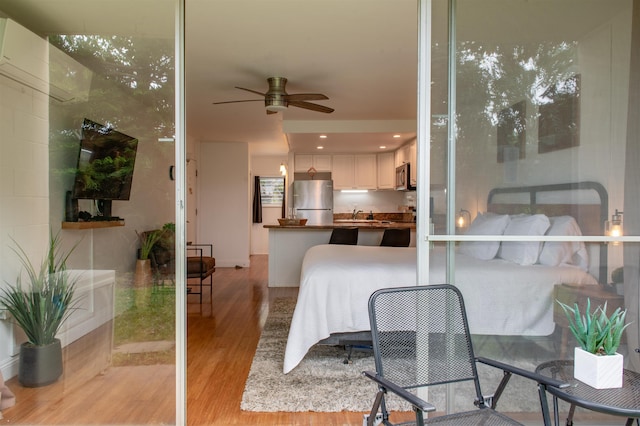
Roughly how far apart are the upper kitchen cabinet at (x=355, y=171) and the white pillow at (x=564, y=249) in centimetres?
614

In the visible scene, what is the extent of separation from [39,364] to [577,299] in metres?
2.95

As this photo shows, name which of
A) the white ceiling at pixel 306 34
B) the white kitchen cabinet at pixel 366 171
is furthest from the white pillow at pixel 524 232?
the white kitchen cabinet at pixel 366 171

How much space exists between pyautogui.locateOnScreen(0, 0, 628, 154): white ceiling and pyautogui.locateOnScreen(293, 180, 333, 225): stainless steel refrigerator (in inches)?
90.0

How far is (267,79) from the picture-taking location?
3.89 metres

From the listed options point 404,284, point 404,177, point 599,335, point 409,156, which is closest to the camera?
point 599,335

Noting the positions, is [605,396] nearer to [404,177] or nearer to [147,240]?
[147,240]

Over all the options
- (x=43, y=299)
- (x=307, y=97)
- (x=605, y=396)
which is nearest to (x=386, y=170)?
(x=307, y=97)

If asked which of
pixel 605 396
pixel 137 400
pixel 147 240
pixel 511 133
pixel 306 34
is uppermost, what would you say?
pixel 306 34

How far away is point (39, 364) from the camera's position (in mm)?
2287

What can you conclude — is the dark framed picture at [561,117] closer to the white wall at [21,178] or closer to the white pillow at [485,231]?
the white pillow at [485,231]

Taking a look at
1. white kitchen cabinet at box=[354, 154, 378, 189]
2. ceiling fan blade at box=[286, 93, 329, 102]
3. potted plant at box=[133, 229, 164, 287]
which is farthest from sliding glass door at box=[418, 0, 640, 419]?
white kitchen cabinet at box=[354, 154, 378, 189]

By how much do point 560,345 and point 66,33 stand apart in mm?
3347

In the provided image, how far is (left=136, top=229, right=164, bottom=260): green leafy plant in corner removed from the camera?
212 centimetres

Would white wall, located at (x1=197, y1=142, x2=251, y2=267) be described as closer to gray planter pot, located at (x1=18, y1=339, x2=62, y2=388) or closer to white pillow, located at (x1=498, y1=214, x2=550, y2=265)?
gray planter pot, located at (x1=18, y1=339, x2=62, y2=388)
